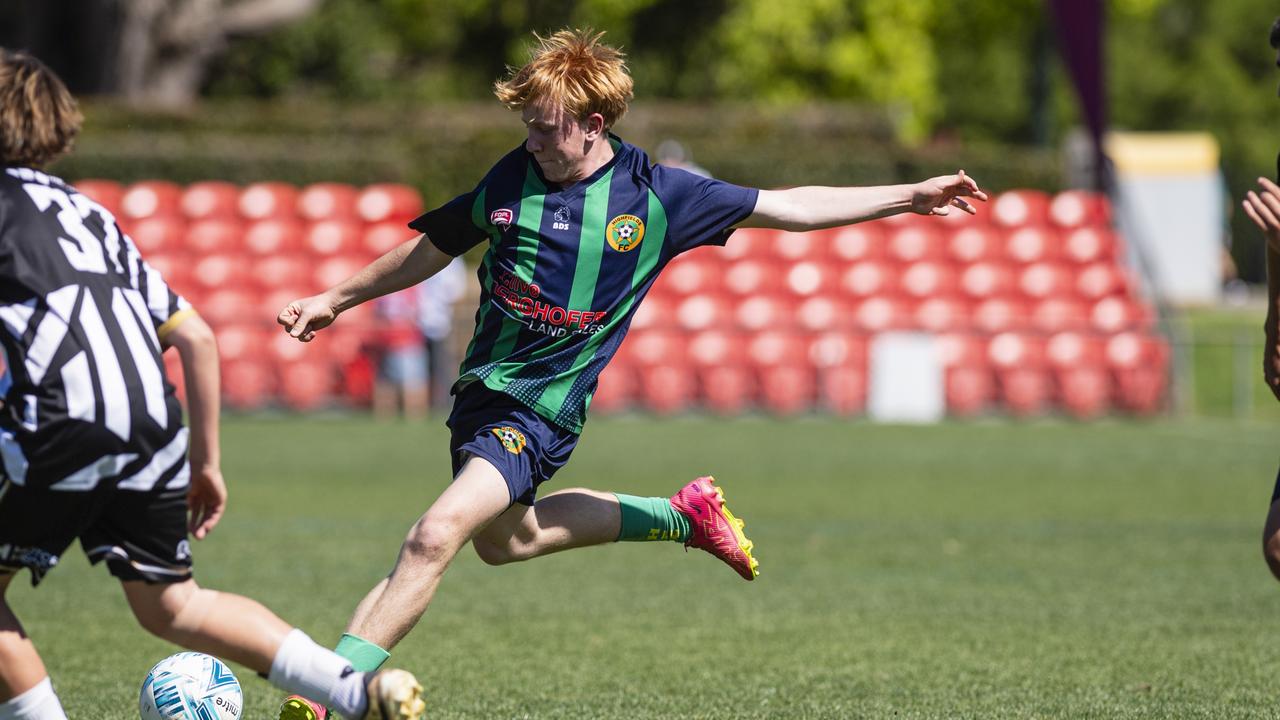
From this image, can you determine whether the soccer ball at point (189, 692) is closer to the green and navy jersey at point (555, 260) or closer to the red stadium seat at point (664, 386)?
the green and navy jersey at point (555, 260)

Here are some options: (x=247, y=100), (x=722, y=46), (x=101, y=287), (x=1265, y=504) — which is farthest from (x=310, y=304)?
(x=722, y=46)

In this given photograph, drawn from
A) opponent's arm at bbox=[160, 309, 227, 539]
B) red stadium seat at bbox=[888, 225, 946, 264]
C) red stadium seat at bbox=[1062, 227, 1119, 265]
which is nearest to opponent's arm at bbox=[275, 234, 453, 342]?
opponent's arm at bbox=[160, 309, 227, 539]

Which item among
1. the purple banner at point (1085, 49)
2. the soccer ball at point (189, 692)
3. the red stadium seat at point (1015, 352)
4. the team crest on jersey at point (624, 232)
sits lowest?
the red stadium seat at point (1015, 352)

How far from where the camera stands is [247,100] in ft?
107

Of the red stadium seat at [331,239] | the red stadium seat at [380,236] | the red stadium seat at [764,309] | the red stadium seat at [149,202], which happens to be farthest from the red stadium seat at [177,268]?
the red stadium seat at [764,309]

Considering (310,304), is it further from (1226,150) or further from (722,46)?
(1226,150)

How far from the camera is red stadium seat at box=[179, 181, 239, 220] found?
20.8 m

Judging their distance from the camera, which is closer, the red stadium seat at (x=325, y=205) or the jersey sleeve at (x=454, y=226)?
the jersey sleeve at (x=454, y=226)

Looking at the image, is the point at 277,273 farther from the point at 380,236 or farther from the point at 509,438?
the point at 509,438

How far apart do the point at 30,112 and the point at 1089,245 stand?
63.3ft

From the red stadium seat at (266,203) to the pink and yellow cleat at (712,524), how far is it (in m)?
16.6

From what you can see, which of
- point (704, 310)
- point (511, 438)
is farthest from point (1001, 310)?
point (511, 438)

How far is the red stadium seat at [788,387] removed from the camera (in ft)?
64.0

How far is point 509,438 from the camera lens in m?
4.55
